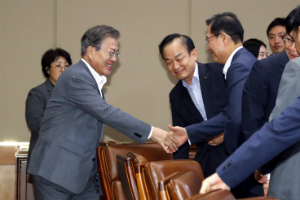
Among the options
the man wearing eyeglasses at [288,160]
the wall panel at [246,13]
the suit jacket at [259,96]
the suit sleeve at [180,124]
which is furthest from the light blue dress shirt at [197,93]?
the wall panel at [246,13]

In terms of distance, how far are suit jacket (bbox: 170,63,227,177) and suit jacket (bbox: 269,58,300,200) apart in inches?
50.1

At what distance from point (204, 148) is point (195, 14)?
2492 mm

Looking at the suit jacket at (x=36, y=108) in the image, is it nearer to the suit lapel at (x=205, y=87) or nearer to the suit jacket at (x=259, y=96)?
the suit lapel at (x=205, y=87)

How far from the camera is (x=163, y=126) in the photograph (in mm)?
4570

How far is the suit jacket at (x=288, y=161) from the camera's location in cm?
115

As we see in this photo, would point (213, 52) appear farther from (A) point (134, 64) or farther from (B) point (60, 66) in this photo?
(A) point (134, 64)

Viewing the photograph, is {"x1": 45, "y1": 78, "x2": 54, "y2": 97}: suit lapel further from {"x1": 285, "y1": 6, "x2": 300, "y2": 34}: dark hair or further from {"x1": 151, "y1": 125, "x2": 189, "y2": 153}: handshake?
{"x1": 285, "y1": 6, "x2": 300, "y2": 34}: dark hair

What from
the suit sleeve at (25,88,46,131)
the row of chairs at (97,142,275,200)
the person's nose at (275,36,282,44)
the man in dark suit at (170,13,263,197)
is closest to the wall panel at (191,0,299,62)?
the person's nose at (275,36,282,44)

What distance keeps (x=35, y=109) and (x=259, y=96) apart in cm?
236

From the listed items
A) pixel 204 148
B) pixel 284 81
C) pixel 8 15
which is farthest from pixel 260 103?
pixel 8 15

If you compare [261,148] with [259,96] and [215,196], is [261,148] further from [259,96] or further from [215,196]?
[259,96]

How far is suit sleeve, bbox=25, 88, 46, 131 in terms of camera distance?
3.39 m

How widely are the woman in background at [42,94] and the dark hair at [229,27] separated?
6.18 ft

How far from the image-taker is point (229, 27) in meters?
2.36
